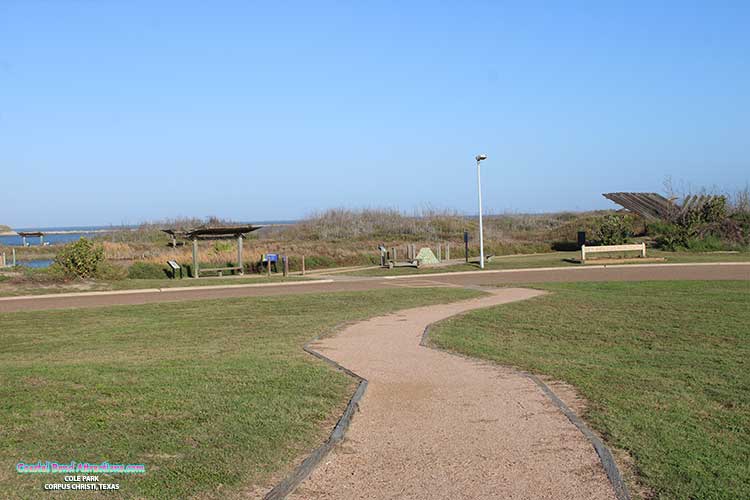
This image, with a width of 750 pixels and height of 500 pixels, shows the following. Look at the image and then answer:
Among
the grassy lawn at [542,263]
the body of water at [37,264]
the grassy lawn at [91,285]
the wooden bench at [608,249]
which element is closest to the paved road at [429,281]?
the grassy lawn at [91,285]

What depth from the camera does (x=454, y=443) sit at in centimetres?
684

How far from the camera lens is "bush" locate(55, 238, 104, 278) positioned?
2595 cm

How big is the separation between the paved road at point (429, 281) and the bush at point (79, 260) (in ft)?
10.9

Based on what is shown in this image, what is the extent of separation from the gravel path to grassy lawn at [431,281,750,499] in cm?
55

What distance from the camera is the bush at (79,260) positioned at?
25953 mm

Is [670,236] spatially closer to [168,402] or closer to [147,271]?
[147,271]

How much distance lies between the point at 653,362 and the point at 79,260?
20.7 meters

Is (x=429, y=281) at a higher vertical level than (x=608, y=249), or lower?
lower

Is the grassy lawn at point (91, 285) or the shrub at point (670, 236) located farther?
the shrub at point (670, 236)

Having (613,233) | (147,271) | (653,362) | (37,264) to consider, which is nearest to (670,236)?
(613,233)

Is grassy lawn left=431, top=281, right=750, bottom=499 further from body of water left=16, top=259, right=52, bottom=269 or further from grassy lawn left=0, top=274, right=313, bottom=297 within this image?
body of water left=16, top=259, right=52, bottom=269

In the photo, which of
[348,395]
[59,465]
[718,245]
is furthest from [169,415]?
[718,245]

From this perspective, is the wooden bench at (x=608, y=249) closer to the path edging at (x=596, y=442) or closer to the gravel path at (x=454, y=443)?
the gravel path at (x=454, y=443)

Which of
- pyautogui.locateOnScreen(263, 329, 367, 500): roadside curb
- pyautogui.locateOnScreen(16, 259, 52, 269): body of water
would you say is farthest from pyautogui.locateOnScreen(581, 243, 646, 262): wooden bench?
pyautogui.locateOnScreen(16, 259, 52, 269): body of water
